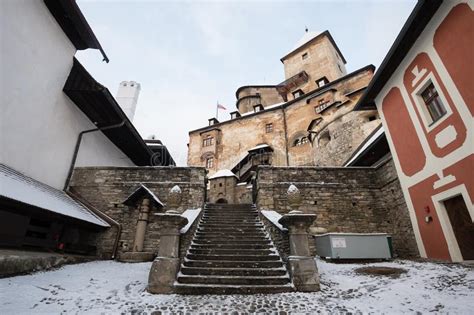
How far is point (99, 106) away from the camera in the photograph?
32.6ft

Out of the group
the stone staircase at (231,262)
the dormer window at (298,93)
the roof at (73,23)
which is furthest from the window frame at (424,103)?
the dormer window at (298,93)

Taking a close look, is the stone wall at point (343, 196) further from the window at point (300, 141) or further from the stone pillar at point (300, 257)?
the window at point (300, 141)

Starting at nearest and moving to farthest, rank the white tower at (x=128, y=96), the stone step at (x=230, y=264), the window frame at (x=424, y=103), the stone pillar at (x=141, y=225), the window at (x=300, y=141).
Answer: the stone step at (x=230, y=264), the window frame at (x=424, y=103), the stone pillar at (x=141, y=225), the white tower at (x=128, y=96), the window at (x=300, y=141)

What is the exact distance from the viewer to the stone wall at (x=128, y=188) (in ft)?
29.5

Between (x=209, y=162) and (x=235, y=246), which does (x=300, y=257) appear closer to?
(x=235, y=246)

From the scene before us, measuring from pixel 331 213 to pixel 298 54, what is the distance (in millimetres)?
34784

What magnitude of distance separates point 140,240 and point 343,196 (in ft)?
27.5

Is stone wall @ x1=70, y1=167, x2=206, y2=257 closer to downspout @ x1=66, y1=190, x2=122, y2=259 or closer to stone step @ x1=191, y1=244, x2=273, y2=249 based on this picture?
downspout @ x1=66, y1=190, x2=122, y2=259

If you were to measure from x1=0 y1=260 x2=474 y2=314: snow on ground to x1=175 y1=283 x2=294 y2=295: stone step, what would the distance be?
0.57ft

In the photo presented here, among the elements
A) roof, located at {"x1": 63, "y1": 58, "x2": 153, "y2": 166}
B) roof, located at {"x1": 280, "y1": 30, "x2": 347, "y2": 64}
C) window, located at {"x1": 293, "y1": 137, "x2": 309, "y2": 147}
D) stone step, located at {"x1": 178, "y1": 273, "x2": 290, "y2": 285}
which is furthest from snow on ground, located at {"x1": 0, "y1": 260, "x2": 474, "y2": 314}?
roof, located at {"x1": 280, "y1": 30, "x2": 347, "y2": 64}

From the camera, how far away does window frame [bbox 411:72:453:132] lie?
6391 mm

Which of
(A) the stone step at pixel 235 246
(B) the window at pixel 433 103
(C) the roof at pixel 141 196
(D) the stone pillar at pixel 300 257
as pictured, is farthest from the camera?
(C) the roof at pixel 141 196

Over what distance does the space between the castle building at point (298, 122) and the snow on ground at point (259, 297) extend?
14.2 meters

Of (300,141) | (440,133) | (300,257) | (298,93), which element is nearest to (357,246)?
(300,257)
